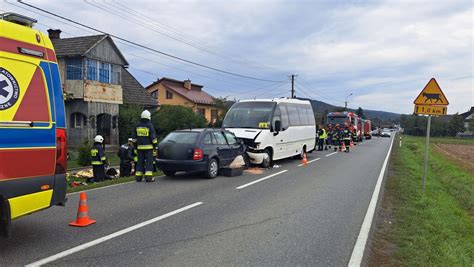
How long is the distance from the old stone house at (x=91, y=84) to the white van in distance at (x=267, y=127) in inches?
553

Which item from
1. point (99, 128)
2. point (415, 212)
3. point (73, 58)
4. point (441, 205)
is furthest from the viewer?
point (99, 128)

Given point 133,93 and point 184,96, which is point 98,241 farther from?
point 184,96

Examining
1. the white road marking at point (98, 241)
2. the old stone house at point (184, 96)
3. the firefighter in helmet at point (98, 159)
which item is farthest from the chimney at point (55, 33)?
the white road marking at point (98, 241)

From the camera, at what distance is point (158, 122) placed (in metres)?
30.8

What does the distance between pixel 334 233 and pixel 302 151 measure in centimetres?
1284

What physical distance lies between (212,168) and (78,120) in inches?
762

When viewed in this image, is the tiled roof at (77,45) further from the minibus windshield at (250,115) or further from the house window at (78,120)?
the minibus windshield at (250,115)

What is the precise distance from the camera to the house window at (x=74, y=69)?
86.5 ft

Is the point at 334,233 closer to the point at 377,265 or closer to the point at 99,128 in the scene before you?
the point at 377,265

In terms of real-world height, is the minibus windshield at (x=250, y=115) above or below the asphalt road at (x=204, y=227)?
above

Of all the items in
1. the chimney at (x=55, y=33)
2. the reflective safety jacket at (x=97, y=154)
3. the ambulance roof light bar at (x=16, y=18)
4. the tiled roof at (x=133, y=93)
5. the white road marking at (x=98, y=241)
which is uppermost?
the chimney at (x=55, y=33)

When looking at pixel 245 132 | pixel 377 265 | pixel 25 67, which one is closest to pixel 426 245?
pixel 377 265

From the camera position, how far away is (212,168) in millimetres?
11703

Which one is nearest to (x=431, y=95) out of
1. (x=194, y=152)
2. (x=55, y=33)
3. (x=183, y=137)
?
(x=194, y=152)
